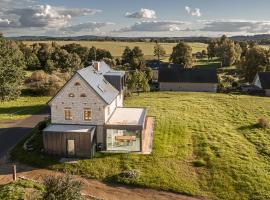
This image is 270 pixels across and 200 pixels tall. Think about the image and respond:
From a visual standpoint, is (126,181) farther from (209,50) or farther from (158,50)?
(209,50)

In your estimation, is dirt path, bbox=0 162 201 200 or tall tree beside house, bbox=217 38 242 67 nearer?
dirt path, bbox=0 162 201 200

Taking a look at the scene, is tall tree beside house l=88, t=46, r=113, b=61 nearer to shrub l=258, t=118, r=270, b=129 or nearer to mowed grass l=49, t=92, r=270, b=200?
mowed grass l=49, t=92, r=270, b=200

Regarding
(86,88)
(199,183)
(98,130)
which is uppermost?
(86,88)

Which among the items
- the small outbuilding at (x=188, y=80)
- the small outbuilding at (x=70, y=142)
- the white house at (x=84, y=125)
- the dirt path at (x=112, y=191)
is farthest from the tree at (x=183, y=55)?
the dirt path at (x=112, y=191)

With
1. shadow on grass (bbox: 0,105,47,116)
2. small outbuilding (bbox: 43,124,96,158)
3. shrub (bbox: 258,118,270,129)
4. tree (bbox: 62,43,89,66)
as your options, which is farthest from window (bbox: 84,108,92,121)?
tree (bbox: 62,43,89,66)

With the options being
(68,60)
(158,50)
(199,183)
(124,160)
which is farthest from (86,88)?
(158,50)

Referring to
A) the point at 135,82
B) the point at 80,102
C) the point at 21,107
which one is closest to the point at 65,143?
the point at 80,102
